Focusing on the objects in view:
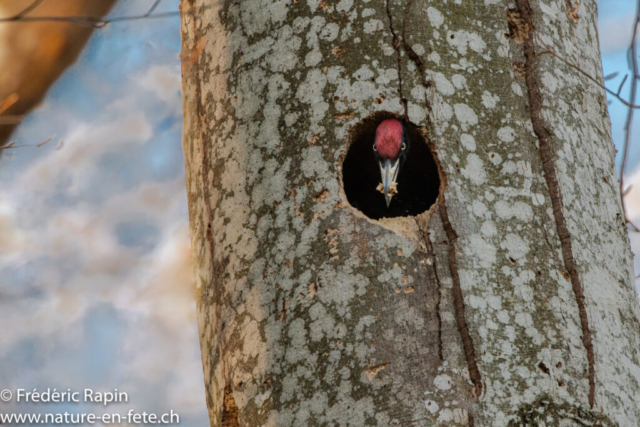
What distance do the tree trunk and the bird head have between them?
0.48 ft

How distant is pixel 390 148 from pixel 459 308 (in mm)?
879

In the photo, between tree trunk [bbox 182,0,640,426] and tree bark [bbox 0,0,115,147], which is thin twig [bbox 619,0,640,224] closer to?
tree trunk [bbox 182,0,640,426]

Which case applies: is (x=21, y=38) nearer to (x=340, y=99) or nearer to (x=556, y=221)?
(x=340, y=99)

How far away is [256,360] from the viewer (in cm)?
222


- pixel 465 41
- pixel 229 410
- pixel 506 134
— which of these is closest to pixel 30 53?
pixel 229 410

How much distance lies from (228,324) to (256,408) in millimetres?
295

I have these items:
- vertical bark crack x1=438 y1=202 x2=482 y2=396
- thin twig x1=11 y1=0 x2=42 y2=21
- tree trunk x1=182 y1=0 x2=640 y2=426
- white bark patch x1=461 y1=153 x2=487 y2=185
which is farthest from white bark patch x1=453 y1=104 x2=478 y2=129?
thin twig x1=11 y1=0 x2=42 y2=21

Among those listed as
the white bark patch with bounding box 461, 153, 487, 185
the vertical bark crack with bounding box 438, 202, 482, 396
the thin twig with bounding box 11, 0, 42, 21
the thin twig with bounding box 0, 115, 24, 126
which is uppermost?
the thin twig with bounding box 11, 0, 42, 21

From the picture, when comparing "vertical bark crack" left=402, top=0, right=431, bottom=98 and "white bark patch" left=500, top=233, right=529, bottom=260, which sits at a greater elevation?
"vertical bark crack" left=402, top=0, right=431, bottom=98

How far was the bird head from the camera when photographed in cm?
250

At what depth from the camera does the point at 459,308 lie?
2.07 m

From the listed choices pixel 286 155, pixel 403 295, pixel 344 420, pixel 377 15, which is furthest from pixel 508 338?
pixel 377 15

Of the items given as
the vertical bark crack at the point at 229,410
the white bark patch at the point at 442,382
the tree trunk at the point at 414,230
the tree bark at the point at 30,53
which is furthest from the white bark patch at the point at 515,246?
the tree bark at the point at 30,53

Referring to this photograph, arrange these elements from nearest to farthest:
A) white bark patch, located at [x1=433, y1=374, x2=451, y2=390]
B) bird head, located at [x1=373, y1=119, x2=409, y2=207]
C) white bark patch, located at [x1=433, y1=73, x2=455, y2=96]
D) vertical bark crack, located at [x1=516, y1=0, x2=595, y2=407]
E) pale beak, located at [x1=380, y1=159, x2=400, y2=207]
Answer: white bark patch, located at [x1=433, y1=374, x2=451, y2=390], vertical bark crack, located at [x1=516, y1=0, x2=595, y2=407], white bark patch, located at [x1=433, y1=73, x2=455, y2=96], bird head, located at [x1=373, y1=119, x2=409, y2=207], pale beak, located at [x1=380, y1=159, x2=400, y2=207]
